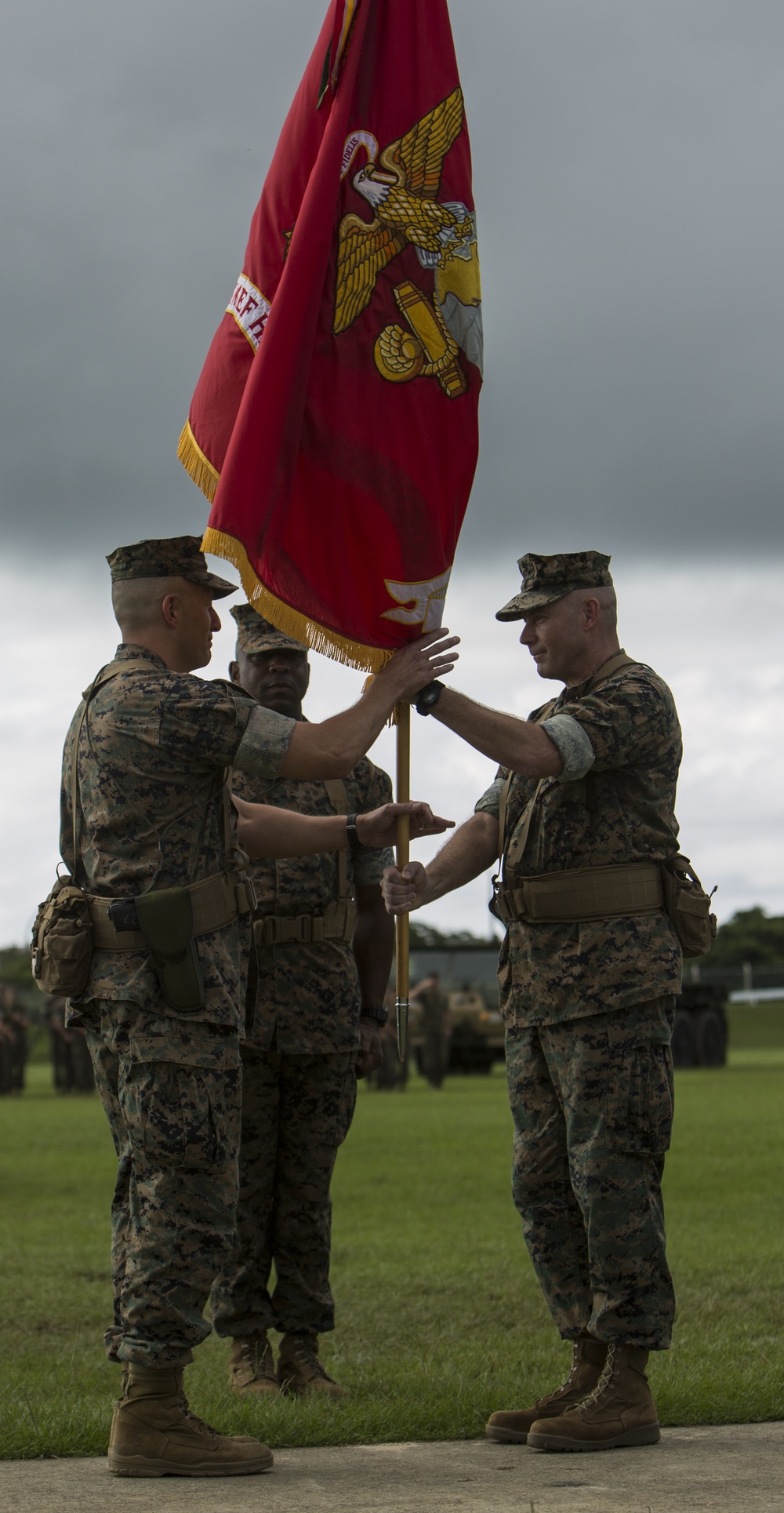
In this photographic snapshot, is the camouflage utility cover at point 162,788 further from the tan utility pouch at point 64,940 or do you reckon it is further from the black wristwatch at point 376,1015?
the black wristwatch at point 376,1015

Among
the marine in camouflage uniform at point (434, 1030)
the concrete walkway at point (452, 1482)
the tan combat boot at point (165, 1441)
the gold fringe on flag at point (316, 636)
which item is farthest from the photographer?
the marine in camouflage uniform at point (434, 1030)

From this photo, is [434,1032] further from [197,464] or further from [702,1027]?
[197,464]

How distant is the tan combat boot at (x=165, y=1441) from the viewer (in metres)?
4.38

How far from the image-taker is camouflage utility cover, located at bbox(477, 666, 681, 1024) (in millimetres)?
4984

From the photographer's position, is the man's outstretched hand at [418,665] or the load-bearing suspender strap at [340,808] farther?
the load-bearing suspender strap at [340,808]

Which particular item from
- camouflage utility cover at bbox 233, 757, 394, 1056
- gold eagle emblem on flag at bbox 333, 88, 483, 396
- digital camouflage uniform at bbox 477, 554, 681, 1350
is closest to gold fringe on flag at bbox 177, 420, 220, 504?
gold eagle emblem on flag at bbox 333, 88, 483, 396

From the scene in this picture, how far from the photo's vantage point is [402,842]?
525cm

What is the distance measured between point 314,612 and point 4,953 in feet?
255

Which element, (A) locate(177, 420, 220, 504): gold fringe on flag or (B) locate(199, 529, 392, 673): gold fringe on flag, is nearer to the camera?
(B) locate(199, 529, 392, 673): gold fringe on flag

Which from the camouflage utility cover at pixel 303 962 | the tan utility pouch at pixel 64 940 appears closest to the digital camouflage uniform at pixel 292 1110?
the camouflage utility cover at pixel 303 962

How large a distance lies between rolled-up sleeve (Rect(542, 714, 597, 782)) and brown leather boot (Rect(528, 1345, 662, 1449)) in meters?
1.64

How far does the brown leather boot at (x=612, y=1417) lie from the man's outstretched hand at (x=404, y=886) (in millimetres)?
1406

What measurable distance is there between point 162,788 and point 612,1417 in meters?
2.15

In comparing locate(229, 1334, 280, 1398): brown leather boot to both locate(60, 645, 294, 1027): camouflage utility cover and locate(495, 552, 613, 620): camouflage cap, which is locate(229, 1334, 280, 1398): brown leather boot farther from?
locate(495, 552, 613, 620): camouflage cap
